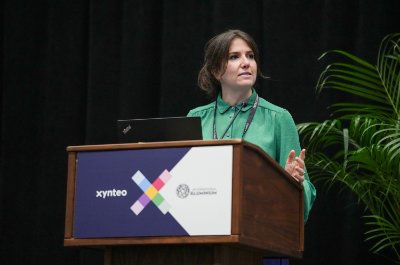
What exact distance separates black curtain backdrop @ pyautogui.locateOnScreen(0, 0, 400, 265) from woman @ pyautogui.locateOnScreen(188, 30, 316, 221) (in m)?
1.10

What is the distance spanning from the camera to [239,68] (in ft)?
9.72

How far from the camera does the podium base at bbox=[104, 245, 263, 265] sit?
7.18ft

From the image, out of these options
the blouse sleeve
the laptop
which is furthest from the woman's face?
the laptop

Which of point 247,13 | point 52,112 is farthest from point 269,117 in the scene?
point 52,112

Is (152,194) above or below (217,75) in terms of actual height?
below

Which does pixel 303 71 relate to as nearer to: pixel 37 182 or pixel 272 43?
pixel 272 43

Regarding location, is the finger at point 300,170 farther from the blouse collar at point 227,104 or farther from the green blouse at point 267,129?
the blouse collar at point 227,104

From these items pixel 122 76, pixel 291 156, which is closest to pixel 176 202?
pixel 291 156

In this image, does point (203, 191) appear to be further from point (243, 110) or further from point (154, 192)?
point (243, 110)

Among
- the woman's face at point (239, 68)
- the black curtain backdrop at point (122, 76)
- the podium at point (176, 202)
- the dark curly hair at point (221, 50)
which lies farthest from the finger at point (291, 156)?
the black curtain backdrop at point (122, 76)

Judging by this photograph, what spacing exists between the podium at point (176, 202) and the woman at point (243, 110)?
42 centimetres

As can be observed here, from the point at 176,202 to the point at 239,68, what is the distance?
91 centimetres

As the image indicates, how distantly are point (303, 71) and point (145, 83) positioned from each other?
937 millimetres

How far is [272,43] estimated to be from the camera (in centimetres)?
416
